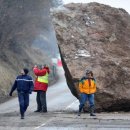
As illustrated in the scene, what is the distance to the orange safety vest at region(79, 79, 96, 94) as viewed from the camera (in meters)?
18.0

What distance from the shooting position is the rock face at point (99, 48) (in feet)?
61.9

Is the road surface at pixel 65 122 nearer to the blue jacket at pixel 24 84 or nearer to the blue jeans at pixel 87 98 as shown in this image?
the blue jeans at pixel 87 98

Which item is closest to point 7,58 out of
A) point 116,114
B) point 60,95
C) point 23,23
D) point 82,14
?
point 23,23

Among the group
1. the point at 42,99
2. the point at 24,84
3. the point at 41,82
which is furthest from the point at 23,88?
the point at 42,99

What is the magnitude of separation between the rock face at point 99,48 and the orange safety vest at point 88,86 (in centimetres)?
60

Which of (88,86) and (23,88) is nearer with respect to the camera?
(23,88)

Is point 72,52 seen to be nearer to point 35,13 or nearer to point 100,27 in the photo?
point 100,27

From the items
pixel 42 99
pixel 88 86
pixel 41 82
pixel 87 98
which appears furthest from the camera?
pixel 42 99

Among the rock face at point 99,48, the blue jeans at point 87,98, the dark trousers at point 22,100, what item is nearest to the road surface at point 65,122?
the dark trousers at point 22,100

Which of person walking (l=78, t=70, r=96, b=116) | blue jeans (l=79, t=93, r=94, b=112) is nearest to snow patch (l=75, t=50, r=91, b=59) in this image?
person walking (l=78, t=70, r=96, b=116)

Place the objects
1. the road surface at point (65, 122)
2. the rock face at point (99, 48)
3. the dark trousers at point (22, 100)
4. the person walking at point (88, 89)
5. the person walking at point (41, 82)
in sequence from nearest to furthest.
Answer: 1. the road surface at point (65, 122)
2. the dark trousers at point (22, 100)
3. the person walking at point (88, 89)
4. the rock face at point (99, 48)
5. the person walking at point (41, 82)

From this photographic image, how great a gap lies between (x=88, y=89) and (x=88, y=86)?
0.36 feet

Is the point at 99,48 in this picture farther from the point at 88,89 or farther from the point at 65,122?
the point at 65,122

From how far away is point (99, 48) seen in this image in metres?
19.6
